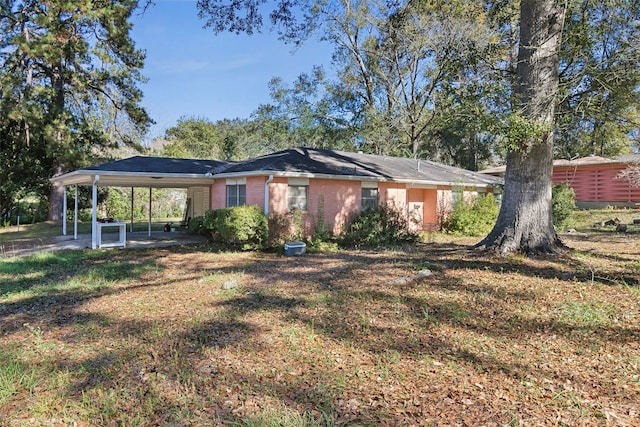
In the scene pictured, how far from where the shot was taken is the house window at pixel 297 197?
41.7 ft

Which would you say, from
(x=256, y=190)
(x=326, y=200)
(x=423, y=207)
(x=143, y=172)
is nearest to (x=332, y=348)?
(x=256, y=190)

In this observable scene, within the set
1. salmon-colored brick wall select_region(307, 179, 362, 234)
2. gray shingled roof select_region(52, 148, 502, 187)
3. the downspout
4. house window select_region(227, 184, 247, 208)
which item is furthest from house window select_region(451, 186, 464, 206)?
house window select_region(227, 184, 247, 208)

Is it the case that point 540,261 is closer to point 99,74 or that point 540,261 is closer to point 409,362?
point 409,362

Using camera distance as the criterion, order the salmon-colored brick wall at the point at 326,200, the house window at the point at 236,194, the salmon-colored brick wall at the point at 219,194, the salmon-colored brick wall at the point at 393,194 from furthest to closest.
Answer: the salmon-colored brick wall at the point at 393,194, the salmon-colored brick wall at the point at 219,194, the house window at the point at 236,194, the salmon-colored brick wall at the point at 326,200

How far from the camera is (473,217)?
16078 millimetres

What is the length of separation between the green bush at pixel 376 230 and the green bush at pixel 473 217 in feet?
10.7

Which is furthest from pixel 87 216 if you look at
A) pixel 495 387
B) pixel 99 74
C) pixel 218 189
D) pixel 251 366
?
pixel 495 387

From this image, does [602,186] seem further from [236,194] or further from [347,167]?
[236,194]

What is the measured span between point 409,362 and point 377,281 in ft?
10.5

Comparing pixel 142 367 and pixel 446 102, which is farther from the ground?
pixel 446 102

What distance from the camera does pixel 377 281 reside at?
7.23 m

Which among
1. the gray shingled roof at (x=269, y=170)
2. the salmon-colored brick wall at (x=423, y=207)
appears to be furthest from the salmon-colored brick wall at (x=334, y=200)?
the salmon-colored brick wall at (x=423, y=207)

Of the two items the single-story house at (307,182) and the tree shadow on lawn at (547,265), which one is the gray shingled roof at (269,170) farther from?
the tree shadow on lawn at (547,265)

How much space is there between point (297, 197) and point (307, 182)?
61 cm
